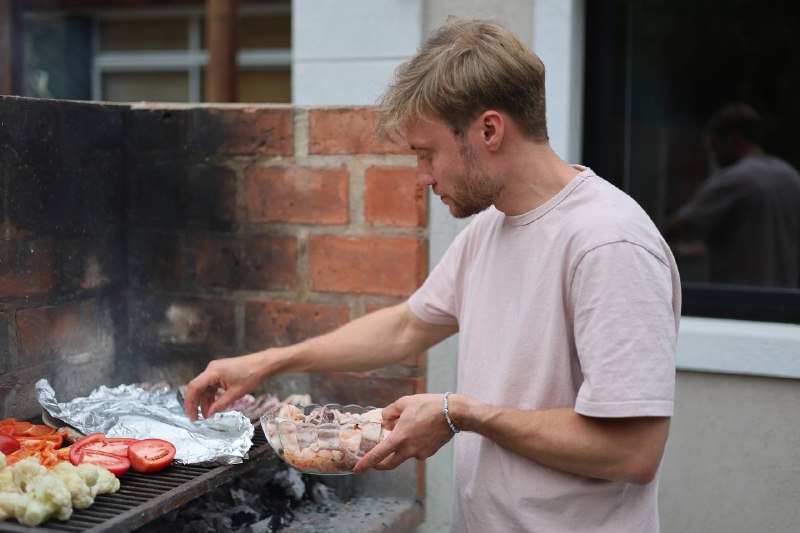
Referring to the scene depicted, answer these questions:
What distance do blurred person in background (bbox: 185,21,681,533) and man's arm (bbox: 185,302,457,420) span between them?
31 cm

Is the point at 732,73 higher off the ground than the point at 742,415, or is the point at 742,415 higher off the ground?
the point at 732,73

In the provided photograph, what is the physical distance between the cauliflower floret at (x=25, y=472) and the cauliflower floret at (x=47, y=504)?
0.29 ft

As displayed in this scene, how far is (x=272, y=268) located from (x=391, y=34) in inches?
30.4

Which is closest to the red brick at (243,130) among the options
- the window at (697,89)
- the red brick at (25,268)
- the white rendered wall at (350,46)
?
the white rendered wall at (350,46)

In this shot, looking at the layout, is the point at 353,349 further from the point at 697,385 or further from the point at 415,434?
the point at 697,385

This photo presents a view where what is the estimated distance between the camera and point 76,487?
1.78 metres

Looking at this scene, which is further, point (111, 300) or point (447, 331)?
point (111, 300)

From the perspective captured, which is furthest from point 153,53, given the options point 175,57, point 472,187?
point 472,187

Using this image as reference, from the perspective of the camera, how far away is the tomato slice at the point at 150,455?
2.02 metres

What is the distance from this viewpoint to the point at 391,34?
110 inches

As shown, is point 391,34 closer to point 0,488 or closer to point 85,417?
point 85,417

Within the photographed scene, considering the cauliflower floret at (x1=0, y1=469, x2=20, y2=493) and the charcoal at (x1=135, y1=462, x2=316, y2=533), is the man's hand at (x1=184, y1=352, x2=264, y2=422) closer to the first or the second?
the charcoal at (x1=135, y1=462, x2=316, y2=533)

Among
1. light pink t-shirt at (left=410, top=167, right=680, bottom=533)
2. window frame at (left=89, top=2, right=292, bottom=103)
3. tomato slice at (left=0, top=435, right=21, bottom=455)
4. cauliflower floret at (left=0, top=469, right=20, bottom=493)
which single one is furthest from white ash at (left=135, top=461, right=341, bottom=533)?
window frame at (left=89, top=2, right=292, bottom=103)

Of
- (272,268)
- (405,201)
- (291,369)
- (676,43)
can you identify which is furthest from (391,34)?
(676,43)
